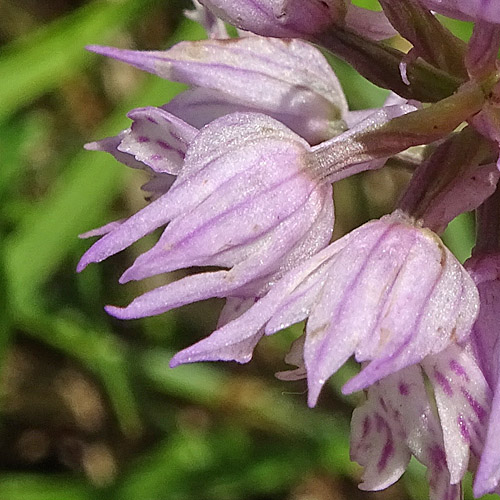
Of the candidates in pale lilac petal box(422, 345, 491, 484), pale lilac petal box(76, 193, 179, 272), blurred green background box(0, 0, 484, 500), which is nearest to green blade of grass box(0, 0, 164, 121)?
blurred green background box(0, 0, 484, 500)

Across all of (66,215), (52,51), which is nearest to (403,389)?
(66,215)

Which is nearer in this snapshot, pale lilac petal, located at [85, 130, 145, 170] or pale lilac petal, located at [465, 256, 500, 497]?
pale lilac petal, located at [465, 256, 500, 497]

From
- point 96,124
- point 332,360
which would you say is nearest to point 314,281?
point 332,360

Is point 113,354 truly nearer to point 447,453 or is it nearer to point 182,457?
point 182,457

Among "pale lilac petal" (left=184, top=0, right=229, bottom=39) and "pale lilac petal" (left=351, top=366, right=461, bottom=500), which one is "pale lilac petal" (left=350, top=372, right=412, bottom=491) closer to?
"pale lilac petal" (left=351, top=366, right=461, bottom=500)

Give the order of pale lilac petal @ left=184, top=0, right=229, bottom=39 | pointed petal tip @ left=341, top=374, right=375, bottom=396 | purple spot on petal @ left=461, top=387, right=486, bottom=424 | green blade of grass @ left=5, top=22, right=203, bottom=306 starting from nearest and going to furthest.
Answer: pointed petal tip @ left=341, top=374, right=375, bottom=396 < purple spot on petal @ left=461, top=387, right=486, bottom=424 < pale lilac petal @ left=184, top=0, right=229, bottom=39 < green blade of grass @ left=5, top=22, right=203, bottom=306

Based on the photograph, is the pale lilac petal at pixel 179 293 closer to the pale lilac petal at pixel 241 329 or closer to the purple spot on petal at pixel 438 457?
the pale lilac petal at pixel 241 329

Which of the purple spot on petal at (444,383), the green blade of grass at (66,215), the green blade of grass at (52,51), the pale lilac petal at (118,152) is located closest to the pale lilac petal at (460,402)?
the purple spot on petal at (444,383)

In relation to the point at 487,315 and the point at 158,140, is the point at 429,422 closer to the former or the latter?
the point at 487,315
